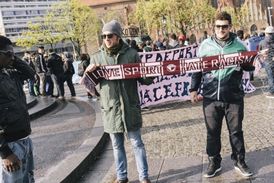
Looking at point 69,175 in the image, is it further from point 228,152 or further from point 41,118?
point 41,118

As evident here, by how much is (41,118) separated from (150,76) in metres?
6.23

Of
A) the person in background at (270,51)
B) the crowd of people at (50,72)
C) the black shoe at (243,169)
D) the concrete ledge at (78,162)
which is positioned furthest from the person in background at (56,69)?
the black shoe at (243,169)

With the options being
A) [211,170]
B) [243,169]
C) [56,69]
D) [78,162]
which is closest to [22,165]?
[78,162]

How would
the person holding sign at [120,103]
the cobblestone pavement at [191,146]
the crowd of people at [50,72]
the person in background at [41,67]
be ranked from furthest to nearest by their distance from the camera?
the person in background at [41,67] < the crowd of people at [50,72] < the cobblestone pavement at [191,146] < the person holding sign at [120,103]

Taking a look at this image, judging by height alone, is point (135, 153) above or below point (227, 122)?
below

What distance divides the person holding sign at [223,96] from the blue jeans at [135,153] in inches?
32.4

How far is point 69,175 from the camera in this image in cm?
557

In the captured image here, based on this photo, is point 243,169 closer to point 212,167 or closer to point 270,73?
point 212,167

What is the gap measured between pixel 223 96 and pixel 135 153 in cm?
126

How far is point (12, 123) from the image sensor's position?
3.65 m

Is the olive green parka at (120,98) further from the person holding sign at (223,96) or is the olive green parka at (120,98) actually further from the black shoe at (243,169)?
the black shoe at (243,169)

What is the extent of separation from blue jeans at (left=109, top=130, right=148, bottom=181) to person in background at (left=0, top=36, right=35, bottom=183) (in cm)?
148

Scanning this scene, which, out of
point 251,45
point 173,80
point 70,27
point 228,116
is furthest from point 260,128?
point 70,27

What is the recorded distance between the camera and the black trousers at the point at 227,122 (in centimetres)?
524
